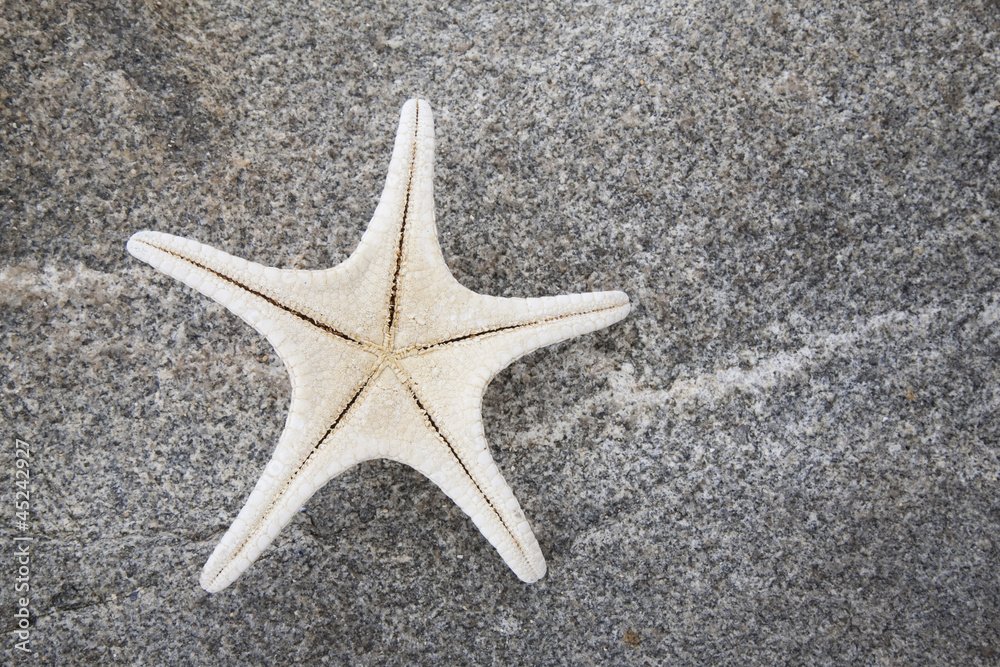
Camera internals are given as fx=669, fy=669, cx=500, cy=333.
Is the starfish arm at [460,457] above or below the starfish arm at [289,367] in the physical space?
below

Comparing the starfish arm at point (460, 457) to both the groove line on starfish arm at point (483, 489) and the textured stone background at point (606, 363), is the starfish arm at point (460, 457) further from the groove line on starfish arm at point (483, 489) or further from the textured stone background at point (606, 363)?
the textured stone background at point (606, 363)

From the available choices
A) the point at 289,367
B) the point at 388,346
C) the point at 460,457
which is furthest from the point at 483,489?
the point at 289,367

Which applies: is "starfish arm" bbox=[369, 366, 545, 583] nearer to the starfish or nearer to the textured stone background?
the starfish

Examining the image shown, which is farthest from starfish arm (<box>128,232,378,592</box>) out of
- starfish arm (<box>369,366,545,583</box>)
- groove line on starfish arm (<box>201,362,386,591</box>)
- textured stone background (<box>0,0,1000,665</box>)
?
textured stone background (<box>0,0,1000,665</box>)

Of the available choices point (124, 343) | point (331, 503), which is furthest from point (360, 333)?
point (124, 343)

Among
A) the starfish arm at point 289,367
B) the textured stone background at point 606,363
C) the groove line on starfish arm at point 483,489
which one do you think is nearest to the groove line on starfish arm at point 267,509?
the starfish arm at point 289,367

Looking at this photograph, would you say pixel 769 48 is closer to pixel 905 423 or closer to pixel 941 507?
pixel 905 423
